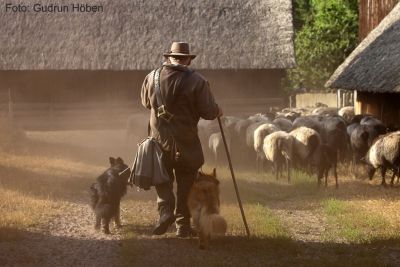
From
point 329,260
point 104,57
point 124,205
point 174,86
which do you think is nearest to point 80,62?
point 104,57

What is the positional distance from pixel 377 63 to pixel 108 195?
12742 mm

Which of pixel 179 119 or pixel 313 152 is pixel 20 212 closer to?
pixel 179 119

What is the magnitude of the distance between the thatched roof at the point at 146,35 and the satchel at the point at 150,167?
15.5 meters

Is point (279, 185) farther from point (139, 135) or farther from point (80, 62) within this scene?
point (80, 62)

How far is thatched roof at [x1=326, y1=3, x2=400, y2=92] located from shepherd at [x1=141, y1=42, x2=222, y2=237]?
9.87 meters

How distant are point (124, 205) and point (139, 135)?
30.1ft

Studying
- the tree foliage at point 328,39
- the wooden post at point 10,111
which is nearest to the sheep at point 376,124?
the wooden post at point 10,111

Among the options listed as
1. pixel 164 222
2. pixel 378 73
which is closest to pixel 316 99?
pixel 378 73

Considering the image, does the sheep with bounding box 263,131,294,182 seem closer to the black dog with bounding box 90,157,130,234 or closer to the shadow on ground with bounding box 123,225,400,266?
the black dog with bounding box 90,157,130,234

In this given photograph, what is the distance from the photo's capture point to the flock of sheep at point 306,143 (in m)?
13.1

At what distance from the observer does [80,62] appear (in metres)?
23.0

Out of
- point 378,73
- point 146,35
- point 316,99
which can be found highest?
point 146,35

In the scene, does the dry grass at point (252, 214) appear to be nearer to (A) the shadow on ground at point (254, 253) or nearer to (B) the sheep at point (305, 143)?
(A) the shadow on ground at point (254, 253)

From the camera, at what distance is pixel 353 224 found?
8.96m
